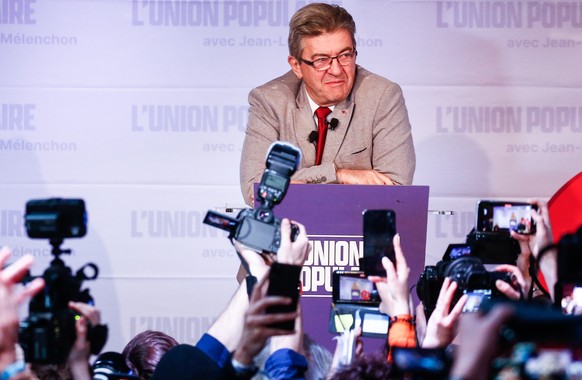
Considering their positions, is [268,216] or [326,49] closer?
[268,216]

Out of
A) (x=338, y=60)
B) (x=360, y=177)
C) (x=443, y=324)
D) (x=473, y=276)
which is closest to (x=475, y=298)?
(x=473, y=276)

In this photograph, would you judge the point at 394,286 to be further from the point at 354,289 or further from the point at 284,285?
the point at 284,285

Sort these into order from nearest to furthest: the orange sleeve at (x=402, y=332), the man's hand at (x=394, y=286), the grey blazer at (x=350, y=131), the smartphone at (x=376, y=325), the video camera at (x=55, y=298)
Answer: the video camera at (x=55, y=298) → the orange sleeve at (x=402, y=332) → the man's hand at (x=394, y=286) → the smartphone at (x=376, y=325) → the grey blazer at (x=350, y=131)

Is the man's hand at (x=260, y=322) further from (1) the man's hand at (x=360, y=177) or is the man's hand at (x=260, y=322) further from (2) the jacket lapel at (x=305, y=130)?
(2) the jacket lapel at (x=305, y=130)

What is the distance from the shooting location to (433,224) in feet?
16.8

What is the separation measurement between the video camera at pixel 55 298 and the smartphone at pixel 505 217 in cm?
142

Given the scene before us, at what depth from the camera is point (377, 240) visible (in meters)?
2.86

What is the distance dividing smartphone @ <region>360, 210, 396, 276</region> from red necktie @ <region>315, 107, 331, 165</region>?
1.26m

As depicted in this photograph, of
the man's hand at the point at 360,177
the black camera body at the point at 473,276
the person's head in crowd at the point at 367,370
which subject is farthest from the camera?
the man's hand at the point at 360,177

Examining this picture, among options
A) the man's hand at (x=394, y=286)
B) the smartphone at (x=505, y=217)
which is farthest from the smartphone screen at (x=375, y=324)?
the smartphone at (x=505, y=217)

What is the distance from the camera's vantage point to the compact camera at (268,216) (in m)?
2.75

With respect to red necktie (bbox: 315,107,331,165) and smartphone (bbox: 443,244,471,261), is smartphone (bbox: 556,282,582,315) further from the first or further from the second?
red necktie (bbox: 315,107,331,165)

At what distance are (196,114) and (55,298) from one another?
2.88 m

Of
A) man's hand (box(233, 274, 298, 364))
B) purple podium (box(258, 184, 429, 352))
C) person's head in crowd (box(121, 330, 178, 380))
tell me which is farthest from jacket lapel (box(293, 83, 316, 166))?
A: man's hand (box(233, 274, 298, 364))
